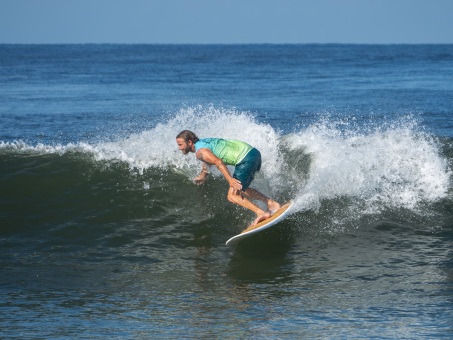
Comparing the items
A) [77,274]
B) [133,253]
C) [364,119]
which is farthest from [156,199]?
[364,119]

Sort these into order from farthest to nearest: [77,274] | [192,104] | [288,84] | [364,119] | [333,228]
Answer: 1. [288,84]
2. [192,104]
3. [364,119]
4. [333,228]
5. [77,274]

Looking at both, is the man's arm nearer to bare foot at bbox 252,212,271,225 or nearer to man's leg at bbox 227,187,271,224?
man's leg at bbox 227,187,271,224

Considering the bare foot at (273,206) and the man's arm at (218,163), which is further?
the bare foot at (273,206)

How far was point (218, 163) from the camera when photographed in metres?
9.53

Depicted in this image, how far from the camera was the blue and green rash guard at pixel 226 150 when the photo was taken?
9852 millimetres

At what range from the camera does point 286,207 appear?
990cm

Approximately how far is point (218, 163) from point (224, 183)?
285 cm

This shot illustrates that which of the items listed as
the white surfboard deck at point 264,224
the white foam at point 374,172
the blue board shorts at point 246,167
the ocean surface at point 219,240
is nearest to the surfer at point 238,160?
the blue board shorts at point 246,167

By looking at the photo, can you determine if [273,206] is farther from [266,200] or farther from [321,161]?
[321,161]

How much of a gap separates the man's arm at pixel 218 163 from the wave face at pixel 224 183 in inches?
50.8

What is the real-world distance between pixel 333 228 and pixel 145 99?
16930 mm

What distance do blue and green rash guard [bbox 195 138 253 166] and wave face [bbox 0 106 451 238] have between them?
1250mm

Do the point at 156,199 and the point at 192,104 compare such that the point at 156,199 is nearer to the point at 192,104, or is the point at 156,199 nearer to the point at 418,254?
the point at 418,254

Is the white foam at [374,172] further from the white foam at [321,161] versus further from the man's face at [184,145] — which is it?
the man's face at [184,145]
